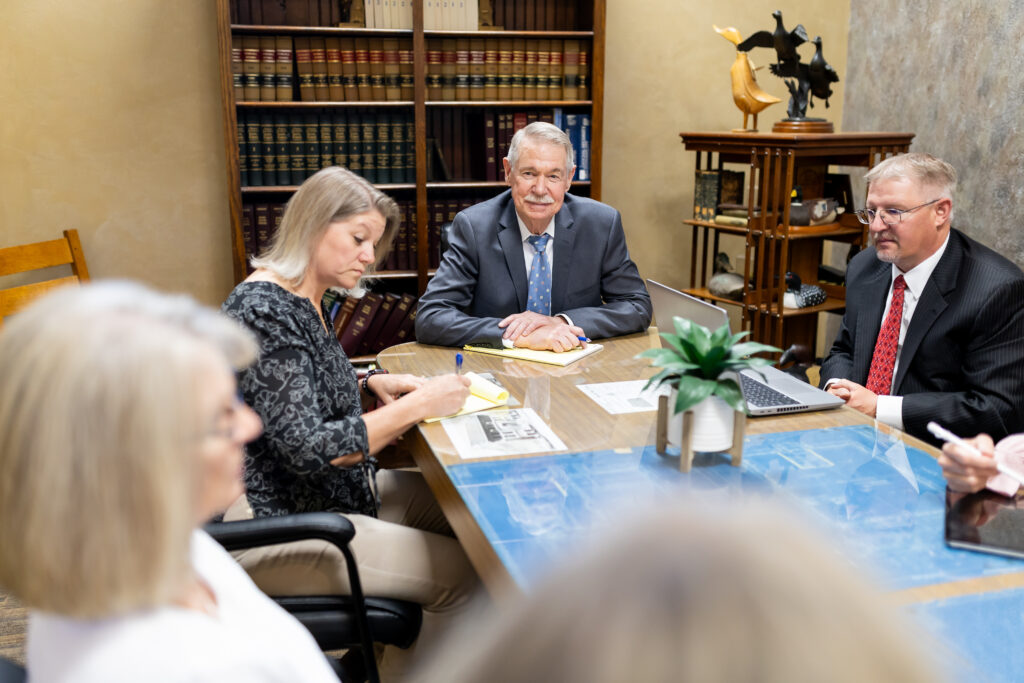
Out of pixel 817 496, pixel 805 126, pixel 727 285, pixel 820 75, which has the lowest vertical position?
pixel 727 285

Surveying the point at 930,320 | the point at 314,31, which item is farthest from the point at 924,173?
the point at 314,31

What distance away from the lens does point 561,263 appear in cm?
286

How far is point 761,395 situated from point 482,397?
0.68 m

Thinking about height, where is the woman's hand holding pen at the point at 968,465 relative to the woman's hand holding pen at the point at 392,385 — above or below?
above

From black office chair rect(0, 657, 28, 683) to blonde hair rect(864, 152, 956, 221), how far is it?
2.31 m

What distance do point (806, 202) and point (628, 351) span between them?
169 centimetres

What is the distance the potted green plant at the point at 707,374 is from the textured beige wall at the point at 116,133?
2.97 metres

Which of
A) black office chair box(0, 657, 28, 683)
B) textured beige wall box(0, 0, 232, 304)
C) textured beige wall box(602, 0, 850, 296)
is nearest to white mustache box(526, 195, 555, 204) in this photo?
textured beige wall box(602, 0, 850, 296)

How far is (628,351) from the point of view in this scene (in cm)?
257

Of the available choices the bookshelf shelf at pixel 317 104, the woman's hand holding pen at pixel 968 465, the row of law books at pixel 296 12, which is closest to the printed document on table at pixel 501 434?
the woman's hand holding pen at pixel 968 465

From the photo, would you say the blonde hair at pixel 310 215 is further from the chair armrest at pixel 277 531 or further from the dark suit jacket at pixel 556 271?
the dark suit jacket at pixel 556 271

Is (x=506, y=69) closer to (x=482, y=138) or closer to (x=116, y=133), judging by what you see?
(x=482, y=138)

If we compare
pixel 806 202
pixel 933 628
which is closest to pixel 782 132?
pixel 806 202

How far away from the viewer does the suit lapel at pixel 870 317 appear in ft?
8.04
